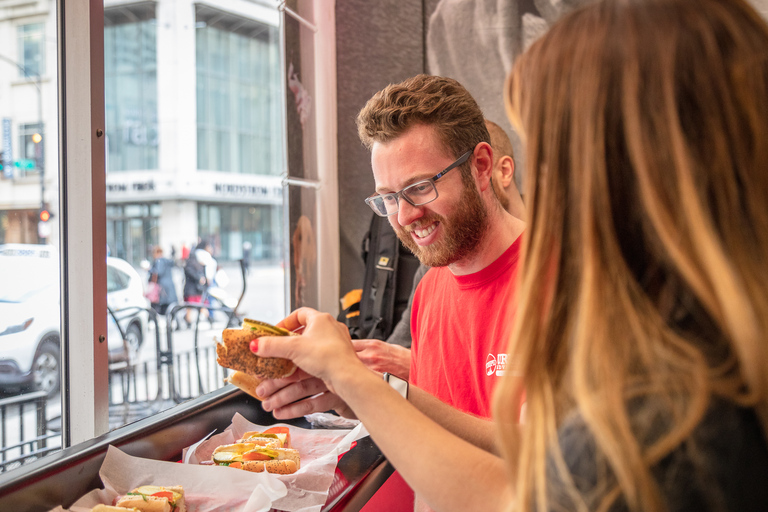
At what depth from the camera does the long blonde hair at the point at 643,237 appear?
54 cm

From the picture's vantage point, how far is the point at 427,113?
175 centimetres

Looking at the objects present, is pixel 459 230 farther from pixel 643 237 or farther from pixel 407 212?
pixel 643 237

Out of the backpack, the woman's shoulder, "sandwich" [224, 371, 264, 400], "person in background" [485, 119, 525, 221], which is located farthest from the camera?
the backpack

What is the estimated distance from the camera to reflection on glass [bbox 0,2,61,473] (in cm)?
181

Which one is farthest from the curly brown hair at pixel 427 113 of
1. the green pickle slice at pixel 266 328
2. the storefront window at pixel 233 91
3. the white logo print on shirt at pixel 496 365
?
the storefront window at pixel 233 91

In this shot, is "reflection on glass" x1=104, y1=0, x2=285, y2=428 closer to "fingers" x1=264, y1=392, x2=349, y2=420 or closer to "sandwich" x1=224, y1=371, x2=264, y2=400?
"sandwich" x1=224, y1=371, x2=264, y2=400

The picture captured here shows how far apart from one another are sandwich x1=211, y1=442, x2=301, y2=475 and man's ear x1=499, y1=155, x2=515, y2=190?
71.0 inches

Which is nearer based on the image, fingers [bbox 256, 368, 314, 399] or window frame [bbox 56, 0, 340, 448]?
fingers [bbox 256, 368, 314, 399]

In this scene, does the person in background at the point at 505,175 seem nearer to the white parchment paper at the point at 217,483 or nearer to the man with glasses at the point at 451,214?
the man with glasses at the point at 451,214

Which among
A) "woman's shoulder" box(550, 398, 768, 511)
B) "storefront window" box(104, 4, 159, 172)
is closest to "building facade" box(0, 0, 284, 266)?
"storefront window" box(104, 4, 159, 172)

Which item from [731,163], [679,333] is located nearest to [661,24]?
[731,163]

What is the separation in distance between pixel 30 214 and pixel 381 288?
2.00 metres

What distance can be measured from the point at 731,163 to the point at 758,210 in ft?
0.18

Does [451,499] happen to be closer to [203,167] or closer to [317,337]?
[317,337]
